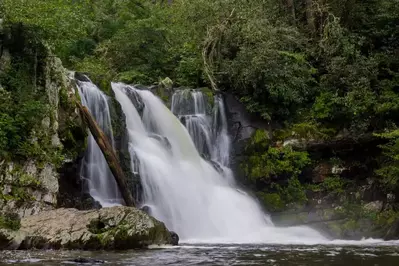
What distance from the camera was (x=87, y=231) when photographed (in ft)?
34.7

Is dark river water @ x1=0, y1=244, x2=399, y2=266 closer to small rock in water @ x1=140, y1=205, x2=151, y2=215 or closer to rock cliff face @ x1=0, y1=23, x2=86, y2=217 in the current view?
rock cliff face @ x1=0, y1=23, x2=86, y2=217

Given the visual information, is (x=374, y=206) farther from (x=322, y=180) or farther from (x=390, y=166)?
(x=322, y=180)

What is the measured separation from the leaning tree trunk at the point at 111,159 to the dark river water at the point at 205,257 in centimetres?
380

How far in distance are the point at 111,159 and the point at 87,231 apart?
3919 millimetres

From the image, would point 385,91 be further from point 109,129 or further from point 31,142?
point 31,142

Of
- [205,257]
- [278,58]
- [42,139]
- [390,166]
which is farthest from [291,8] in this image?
[205,257]

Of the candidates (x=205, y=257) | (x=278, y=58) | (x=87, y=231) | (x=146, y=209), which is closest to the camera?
(x=205, y=257)

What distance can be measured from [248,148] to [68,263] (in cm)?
1284

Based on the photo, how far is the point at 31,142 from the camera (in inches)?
501

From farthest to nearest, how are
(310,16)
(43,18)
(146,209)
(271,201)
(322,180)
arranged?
(310,16), (322,180), (271,201), (146,209), (43,18)

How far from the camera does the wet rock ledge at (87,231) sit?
10.2m

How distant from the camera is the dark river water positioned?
826 centimetres

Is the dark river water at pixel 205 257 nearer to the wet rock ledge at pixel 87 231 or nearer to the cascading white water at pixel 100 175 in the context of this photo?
the wet rock ledge at pixel 87 231

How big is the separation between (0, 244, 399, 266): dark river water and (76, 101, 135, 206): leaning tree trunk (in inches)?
150
